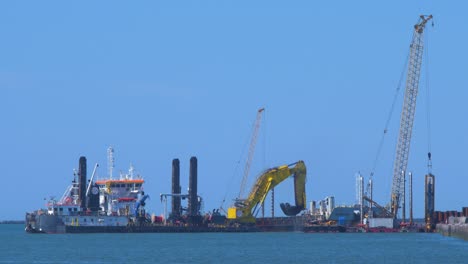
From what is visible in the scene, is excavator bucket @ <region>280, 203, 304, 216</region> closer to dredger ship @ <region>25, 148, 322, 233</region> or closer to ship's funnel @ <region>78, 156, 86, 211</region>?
dredger ship @ <region>25, 148, 322, 233</region>

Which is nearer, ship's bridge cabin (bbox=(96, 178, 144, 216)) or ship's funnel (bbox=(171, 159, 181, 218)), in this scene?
ship's bridge cabin (bbox=(96, 178, 144, 216))

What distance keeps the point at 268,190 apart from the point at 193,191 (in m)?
9.71

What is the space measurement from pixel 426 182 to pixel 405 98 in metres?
14.2

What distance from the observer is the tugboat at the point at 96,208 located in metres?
165

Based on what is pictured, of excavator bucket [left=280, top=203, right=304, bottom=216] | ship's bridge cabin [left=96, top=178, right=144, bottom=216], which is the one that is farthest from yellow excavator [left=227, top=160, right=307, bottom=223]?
ship's bridge cabin [left=96, top=178, right=144, bottom=216]

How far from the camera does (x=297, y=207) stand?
175 m
